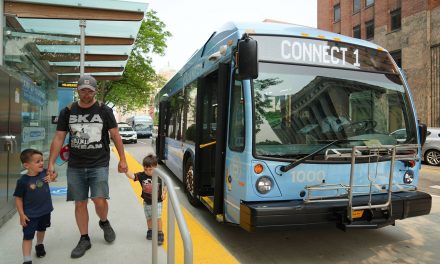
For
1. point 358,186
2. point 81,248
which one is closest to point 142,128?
point 81,248

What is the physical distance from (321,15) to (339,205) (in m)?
34.3

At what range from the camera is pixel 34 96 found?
693 cm

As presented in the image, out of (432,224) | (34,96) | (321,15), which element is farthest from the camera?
(321,15)

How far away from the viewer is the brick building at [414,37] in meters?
23.0

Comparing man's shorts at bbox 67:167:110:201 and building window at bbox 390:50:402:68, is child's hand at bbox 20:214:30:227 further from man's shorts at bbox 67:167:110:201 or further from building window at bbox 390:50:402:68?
building window at bbox 390:50:402:68

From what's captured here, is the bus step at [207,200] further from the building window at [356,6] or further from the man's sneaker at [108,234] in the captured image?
the building window at [356,6]

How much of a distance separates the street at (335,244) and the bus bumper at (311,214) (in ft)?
1.71

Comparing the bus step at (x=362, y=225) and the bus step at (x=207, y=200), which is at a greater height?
the bus step at (x=362, y=225)

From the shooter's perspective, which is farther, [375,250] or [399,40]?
[399,40]

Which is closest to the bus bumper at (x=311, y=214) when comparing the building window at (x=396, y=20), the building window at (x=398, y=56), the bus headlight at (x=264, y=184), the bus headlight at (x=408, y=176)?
the bus headlight at (x=264, y=184)

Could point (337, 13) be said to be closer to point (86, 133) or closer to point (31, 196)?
point (86, 133)

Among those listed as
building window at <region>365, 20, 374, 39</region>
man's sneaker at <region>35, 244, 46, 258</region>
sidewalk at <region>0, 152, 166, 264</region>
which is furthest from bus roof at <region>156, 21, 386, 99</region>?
building window at <region>365, 20, 374, 39</region>

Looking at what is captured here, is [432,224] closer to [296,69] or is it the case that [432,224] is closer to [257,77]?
[296,69]

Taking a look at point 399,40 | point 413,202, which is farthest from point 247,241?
point 399,40
